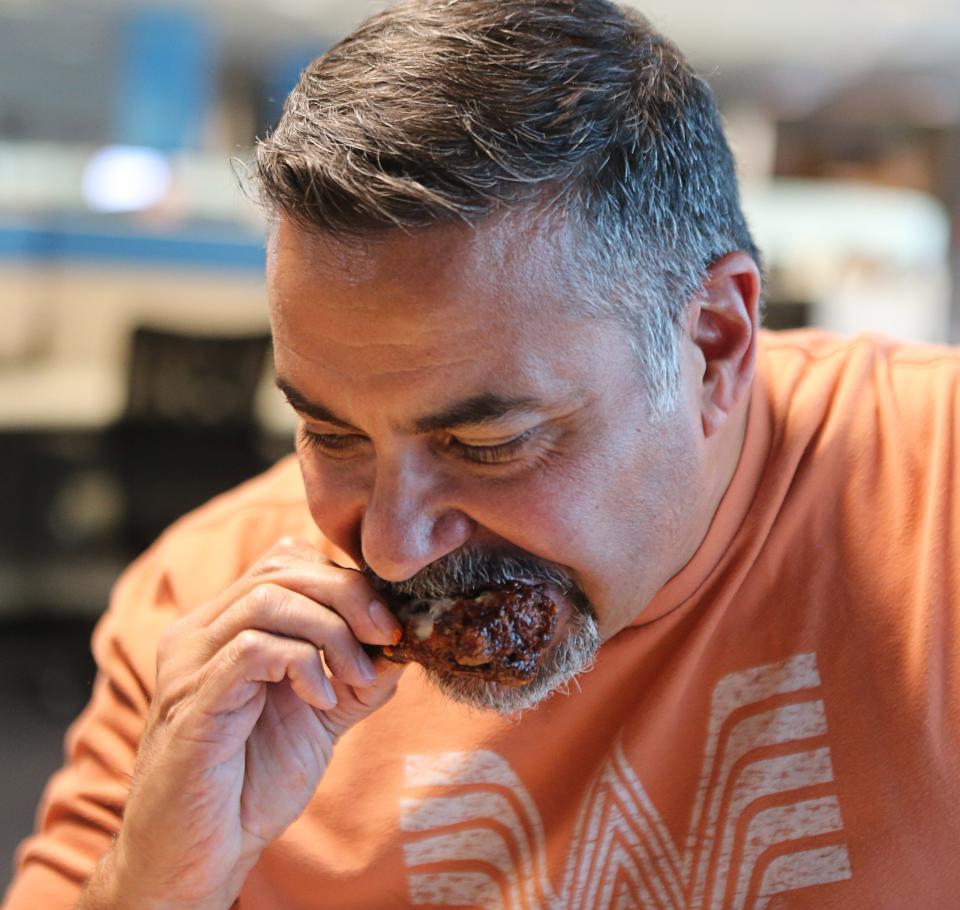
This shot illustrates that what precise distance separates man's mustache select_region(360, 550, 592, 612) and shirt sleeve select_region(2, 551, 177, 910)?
1.38 feet

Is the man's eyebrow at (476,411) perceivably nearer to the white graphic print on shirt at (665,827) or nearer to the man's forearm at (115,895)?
the white graphic print on shirt at (665,827)

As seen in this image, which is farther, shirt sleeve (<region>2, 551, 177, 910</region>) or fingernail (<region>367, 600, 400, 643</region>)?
shirt sleeve (<region>2, 551, 177, 910</region>)

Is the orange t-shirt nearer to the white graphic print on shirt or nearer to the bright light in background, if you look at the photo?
the white graphic print on shirt

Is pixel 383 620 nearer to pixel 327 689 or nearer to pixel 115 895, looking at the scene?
pixel 327 689

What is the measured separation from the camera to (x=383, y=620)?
3.60 ft

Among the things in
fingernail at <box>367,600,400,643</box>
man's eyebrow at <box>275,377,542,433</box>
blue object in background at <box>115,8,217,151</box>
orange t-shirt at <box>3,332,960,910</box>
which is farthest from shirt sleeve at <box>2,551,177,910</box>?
blue object in background at <box>115,8,217,151</box>

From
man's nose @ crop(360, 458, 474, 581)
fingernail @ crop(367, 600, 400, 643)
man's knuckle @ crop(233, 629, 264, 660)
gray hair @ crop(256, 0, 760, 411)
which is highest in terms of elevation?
gray hair @ crop(256, 0, 760, 411)

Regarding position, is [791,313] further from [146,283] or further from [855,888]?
[855,888]

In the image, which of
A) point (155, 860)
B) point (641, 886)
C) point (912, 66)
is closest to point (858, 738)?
point (641, 886)

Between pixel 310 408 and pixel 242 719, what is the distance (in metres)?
0.32

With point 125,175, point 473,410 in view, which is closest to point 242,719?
point 473,410

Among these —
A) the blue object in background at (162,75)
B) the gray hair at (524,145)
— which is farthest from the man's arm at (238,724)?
the blue object in background at (162,75)

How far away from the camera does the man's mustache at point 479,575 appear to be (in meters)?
1.06

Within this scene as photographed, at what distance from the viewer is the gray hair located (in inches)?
37.9
